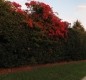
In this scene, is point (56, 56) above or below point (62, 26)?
below

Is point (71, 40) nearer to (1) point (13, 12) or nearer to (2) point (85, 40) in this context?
(2) point (85, 40)

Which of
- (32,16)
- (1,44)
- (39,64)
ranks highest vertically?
(32,16)

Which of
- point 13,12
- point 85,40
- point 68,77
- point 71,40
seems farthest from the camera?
point 85,40

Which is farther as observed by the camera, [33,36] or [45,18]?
[45,18]

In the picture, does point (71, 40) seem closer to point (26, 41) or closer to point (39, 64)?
point (39, 64)

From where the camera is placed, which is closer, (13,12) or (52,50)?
(13,12)

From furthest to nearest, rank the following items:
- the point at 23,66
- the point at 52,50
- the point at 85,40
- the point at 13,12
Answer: the point at 85,40, the point at 52,50, the point at 23,66, the point at 13,12

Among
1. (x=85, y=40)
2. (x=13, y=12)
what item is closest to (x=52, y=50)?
(x=13, y=12)

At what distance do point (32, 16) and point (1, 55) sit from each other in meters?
5.92

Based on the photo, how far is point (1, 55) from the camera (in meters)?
18.4

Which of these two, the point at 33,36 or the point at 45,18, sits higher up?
the point at 45,18

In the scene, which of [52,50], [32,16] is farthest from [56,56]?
[32,16]

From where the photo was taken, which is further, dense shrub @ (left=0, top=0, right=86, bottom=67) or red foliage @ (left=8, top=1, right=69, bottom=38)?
red foliage @ (left=8, top=1, right=69, bottom=38)

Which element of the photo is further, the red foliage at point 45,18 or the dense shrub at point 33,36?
the red foliage at point 45,18
